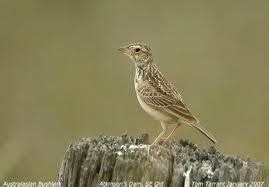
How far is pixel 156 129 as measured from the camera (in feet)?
44.8

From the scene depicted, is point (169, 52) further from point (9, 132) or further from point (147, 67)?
point (147, 67)

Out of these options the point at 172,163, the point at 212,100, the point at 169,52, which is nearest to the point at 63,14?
the point at 169,52

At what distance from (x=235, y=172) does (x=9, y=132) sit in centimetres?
614

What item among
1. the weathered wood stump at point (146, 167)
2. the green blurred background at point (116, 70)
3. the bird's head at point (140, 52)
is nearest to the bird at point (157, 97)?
the bird's head at point (140, 52)

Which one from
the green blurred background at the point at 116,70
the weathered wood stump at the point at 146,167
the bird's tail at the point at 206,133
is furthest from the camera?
the green blurred background at the point at 116,70

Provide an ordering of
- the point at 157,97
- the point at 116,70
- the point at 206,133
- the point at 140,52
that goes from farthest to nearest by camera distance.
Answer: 1. the point at 116,70
2. the point at 140,52
3. the point at 157,97
4. the point at 206,133

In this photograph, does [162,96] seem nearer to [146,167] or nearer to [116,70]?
[146,167]

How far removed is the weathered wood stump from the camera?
7.78m

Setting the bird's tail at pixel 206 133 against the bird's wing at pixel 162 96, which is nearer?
the bird's tail at pixel 206 133

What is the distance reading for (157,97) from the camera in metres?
10.8

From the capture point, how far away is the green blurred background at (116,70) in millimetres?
14094

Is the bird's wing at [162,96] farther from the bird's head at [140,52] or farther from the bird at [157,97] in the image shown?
the bird's head at [140,52]

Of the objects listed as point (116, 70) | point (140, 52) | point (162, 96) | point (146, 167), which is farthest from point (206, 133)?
point (116, 70)

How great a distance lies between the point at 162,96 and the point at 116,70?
242 inches
